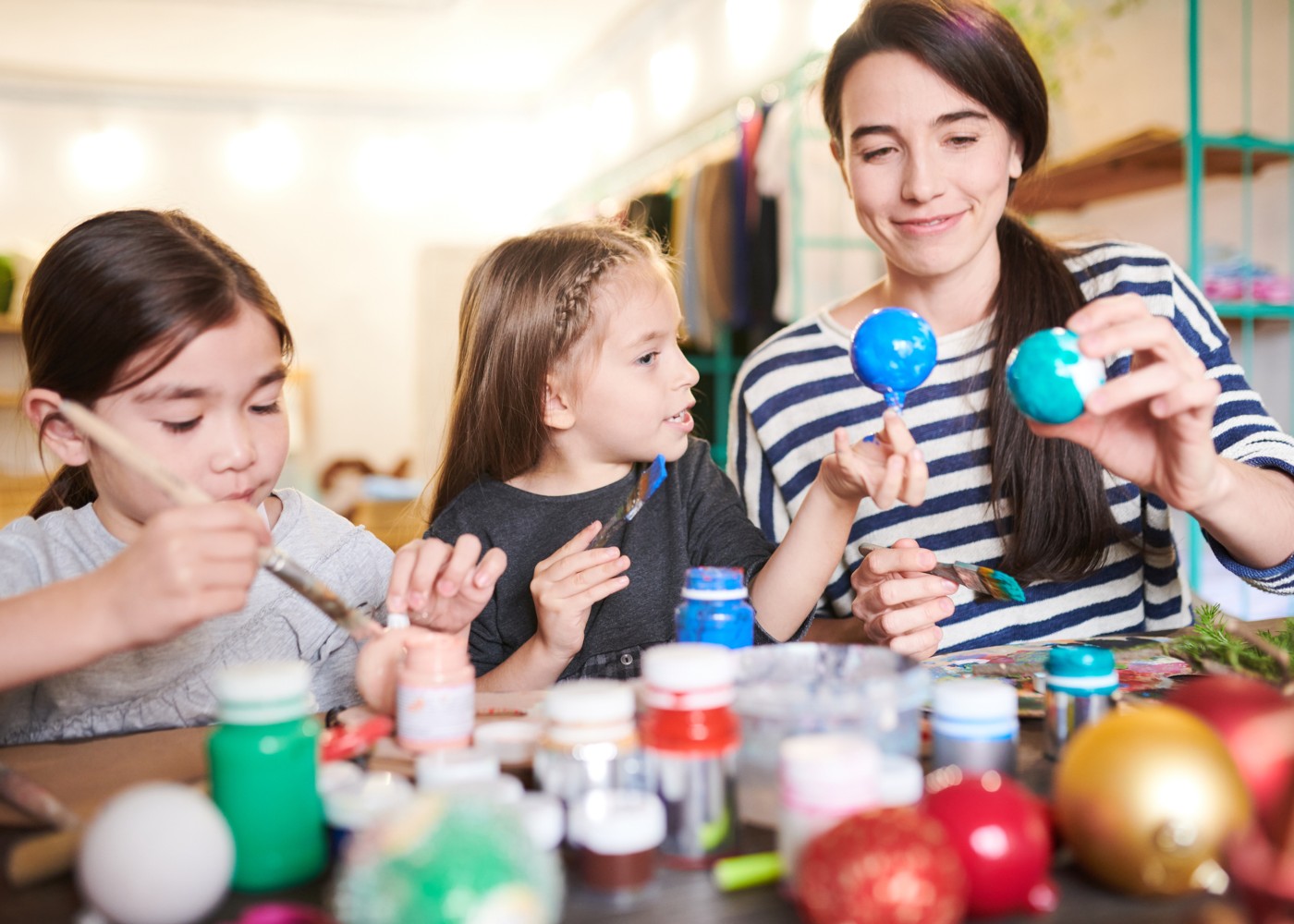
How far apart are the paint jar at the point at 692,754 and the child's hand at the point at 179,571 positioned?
342 millimetres

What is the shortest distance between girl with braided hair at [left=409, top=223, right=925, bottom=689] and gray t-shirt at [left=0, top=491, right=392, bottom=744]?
0.67 ft

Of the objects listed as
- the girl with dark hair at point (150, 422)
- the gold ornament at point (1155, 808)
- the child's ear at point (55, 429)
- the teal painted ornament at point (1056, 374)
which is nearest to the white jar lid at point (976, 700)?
the gold ornament at point (1155, 808)

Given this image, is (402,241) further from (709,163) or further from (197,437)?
(197,437)

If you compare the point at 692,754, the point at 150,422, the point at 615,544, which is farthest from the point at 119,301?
the point at 692,754

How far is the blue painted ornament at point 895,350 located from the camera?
1.16 meters

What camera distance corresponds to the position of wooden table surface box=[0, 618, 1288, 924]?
1.87ft

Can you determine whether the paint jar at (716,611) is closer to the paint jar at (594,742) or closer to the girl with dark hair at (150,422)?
the paint jar at (594,742)

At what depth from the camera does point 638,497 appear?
1.36 m

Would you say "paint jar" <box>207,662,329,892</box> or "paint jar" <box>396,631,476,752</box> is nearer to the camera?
"paint jar" <box>207,662,329,892</box>

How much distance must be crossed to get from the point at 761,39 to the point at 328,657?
450 cm

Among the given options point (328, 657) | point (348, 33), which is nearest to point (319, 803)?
point (328, 657)

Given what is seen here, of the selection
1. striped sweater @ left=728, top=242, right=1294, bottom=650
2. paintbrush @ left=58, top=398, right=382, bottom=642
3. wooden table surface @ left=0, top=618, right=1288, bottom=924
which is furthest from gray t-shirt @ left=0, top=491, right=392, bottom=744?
striped sweater @ left=728, top=242, right=1294, bottom=650

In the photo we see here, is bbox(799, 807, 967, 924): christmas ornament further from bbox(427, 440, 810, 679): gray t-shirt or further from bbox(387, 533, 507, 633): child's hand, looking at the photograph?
bbox(427, 440, 810, 679): gray t-shirt

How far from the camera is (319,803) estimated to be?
0.67 m
